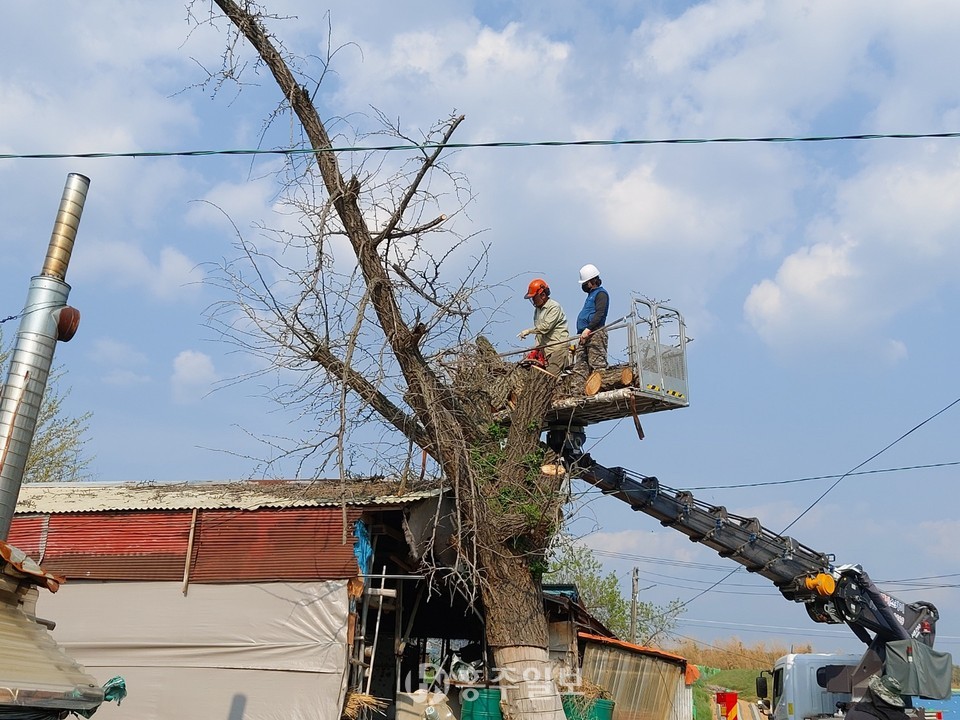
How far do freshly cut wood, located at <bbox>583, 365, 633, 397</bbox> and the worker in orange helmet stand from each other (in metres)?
0.47

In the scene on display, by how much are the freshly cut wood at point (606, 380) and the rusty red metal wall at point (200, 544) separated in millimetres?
3775

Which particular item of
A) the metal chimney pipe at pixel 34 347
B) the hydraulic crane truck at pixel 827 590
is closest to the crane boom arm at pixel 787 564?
the hydraulic crane truck at pixel 827 590

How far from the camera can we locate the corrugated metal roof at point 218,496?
1273cm

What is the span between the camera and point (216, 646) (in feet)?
40.0

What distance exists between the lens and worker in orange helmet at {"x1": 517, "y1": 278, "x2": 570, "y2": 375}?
529 inches

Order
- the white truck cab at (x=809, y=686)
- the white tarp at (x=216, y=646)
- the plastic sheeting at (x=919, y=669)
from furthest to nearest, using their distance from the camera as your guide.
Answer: the white truck cab at (x=809, y=686), the plastic sheeting at (x=919, y=669), the white tarp at (x=216, y=646)

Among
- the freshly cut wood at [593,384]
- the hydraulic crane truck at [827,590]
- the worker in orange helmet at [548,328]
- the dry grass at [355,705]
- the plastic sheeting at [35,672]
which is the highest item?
the worker in orange helmet at [548,328]

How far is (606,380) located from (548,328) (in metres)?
1.25

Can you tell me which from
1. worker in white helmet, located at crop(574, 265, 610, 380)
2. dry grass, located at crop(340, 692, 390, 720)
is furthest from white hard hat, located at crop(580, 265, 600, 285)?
dry grass, located at crop(340, 692, 390, 720)

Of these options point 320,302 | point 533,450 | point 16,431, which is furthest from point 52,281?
point 533,450

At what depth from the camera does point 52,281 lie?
400 inches

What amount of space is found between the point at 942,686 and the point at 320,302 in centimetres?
1101

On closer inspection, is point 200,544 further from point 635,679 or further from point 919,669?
point 919,669

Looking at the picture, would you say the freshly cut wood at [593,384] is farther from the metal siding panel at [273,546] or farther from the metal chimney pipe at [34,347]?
the metal chimney pipe at [34,347]
